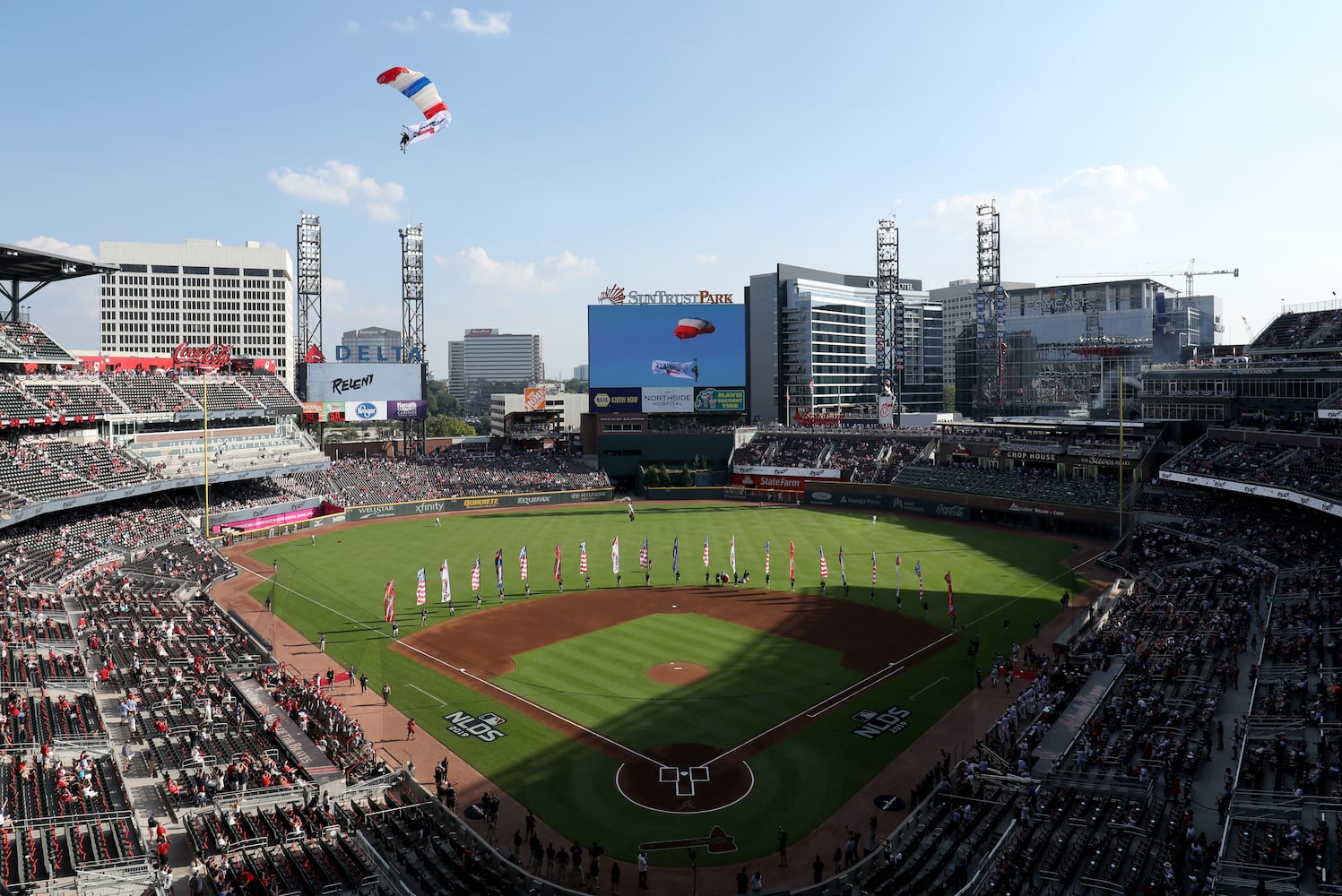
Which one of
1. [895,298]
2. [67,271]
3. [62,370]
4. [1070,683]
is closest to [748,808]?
[1070,683]

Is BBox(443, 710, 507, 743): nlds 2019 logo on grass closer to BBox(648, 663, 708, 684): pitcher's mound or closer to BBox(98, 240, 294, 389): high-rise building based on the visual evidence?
BBox(648, 663, 708, 684): pitcher's mound

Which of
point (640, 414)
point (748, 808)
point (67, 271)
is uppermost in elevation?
point (67, 271)

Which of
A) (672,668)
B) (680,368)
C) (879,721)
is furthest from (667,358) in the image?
(879,721)

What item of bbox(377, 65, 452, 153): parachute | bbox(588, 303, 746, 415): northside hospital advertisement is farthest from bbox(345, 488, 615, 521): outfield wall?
bbox(377, 65, 452, 153): parachute

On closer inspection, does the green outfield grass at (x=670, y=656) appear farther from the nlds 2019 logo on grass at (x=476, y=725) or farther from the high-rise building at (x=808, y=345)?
the high-rise building at (x=808, y=345)

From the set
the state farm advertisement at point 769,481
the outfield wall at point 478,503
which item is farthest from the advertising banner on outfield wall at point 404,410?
the state farm advertisement at point 769,481

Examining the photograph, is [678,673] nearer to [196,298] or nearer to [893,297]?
[893,297]

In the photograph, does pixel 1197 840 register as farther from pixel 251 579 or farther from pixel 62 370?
pixel 62 370
